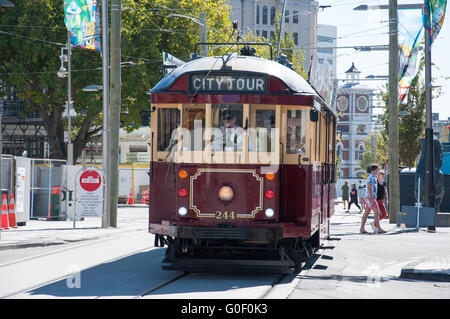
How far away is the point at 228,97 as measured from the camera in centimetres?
1183

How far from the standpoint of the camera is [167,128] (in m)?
12.2

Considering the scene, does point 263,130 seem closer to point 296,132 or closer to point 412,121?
point 296,132

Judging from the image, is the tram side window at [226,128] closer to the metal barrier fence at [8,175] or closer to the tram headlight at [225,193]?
the tram headlight at [225,193]

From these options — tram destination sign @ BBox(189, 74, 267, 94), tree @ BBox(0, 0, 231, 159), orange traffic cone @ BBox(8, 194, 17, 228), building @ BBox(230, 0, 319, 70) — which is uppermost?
building @ BBox(230, 0, 319, 70)

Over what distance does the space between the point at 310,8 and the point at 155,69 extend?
68680mm

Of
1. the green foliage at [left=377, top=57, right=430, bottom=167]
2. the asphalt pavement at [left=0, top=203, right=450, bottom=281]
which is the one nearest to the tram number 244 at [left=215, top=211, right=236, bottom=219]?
the asphalt pavement at [left=0, top=203, right=450, bottom=281]

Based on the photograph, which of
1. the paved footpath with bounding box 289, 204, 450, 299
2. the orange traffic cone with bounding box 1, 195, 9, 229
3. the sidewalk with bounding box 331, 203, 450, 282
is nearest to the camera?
the paved footpath with bounding box 289, 204, 450, 299

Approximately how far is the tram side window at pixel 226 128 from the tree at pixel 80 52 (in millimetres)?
29964

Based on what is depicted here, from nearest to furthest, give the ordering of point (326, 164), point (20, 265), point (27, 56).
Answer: point (20, 265), point (326, 164), point (27, 56)

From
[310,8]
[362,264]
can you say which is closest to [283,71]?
[362,264]

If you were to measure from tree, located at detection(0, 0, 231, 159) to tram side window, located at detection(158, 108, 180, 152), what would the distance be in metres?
29.6

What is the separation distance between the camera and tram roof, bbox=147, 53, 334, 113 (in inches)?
472

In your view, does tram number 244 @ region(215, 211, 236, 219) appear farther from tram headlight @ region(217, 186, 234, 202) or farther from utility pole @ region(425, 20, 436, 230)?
utility pole @ region(425, 20, 436, 230)

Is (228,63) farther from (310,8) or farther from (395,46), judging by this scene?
(310,8)
